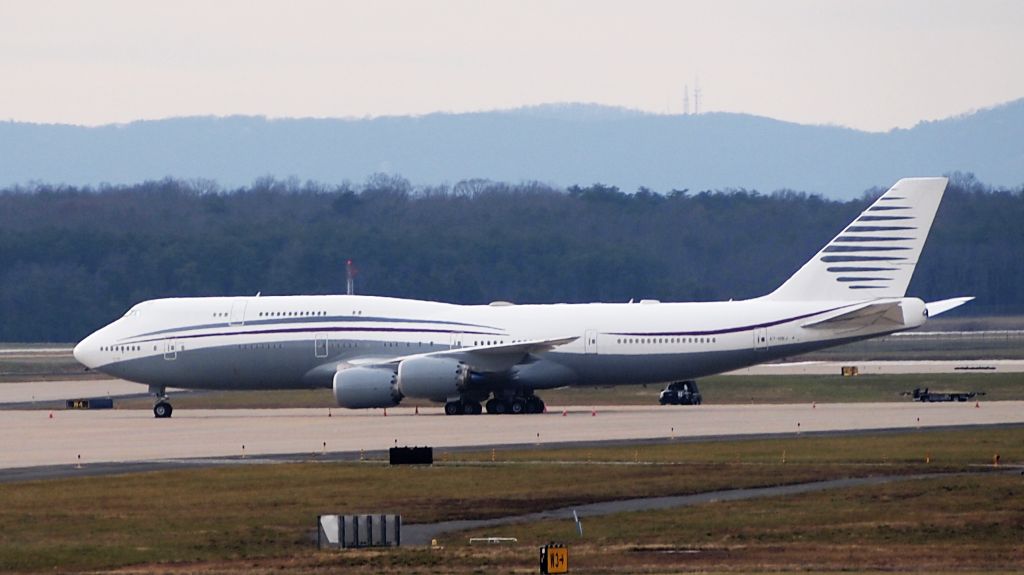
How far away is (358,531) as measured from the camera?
1007 inches

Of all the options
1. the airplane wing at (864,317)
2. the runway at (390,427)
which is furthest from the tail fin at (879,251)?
the runway at (390,427)

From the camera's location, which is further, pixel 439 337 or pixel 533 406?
pixel 439 337

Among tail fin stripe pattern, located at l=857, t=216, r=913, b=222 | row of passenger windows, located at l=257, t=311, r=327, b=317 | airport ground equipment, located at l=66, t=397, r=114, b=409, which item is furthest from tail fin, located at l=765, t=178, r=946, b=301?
airport ground equipment, located at l=66, t=397, r=114, b=409

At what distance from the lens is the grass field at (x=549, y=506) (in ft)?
80.0

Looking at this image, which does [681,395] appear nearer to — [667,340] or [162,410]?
[667,340]

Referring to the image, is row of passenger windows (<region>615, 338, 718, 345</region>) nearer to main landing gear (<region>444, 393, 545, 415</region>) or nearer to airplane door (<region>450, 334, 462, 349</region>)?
main landing gear (<region>444, 393, 545, 415</region>)

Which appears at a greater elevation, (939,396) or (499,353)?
(499,353)

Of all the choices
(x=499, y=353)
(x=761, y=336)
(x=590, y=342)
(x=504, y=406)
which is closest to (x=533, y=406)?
(x=504, y=406)

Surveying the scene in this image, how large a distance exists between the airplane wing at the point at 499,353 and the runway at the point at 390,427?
5.53 feet

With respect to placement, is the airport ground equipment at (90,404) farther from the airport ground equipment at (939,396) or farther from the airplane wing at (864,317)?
the airport ground equipment at (939,396)

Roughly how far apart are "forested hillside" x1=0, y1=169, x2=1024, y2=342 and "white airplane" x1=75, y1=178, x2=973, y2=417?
5403 centimetres

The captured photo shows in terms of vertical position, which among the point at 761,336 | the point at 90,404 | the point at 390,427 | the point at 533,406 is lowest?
the point at 390,427

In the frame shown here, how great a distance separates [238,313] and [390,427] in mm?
10736

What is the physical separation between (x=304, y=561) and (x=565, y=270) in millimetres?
93268
